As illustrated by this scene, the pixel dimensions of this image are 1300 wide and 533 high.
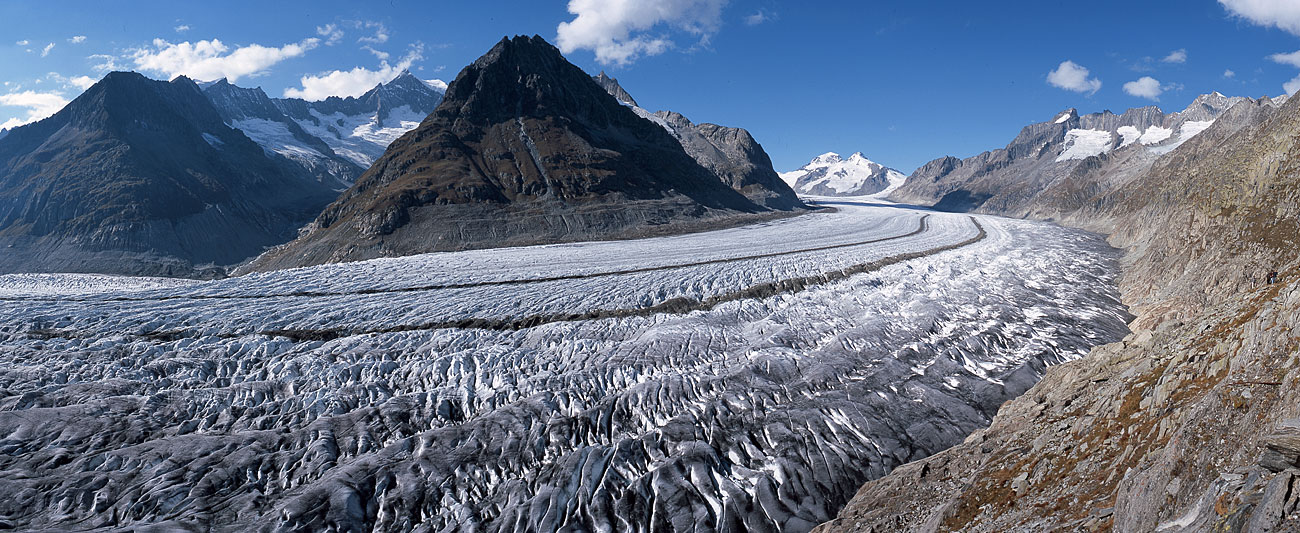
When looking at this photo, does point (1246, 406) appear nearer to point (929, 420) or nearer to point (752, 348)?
point (929, 420)

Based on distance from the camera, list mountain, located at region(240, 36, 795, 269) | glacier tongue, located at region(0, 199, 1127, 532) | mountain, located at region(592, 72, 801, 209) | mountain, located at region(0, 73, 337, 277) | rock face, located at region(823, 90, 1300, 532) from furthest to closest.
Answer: mountain, located at region(592, 72, 801, 209)
mountain, located at region(0, 73, 337, 277)
mountain, located at region(240, 36, 795, 269)
glacier tongue, located at region(0, 199, 1127, 532)
rock face, located at region(823, 90, 1300, 532)

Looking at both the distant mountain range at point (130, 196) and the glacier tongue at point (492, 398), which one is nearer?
the glacier tongue at point (492, 398)

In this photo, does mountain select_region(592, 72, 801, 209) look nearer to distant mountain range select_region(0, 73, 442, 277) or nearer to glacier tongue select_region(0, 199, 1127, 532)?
distant mountain range select_region(0, 73, 442, 277)

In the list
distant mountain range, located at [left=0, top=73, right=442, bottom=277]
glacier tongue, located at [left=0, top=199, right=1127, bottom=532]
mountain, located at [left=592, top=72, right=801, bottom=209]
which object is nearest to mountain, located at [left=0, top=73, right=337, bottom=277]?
distant mountain range, located at [left=0, top=73, right=442, bottom=277]

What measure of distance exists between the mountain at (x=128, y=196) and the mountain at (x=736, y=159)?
324ft

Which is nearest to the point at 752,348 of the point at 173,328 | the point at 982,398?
the point at 982,398

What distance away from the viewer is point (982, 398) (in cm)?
1641

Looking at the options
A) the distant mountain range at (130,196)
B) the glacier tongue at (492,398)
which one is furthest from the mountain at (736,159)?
the glacier tongue at (492,398)

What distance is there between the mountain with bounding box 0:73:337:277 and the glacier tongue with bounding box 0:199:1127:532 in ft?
231

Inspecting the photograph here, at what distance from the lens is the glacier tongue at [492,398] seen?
37.9 ft

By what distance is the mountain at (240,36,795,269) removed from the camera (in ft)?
220

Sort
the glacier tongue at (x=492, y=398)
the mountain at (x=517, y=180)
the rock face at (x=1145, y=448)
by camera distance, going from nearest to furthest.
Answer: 1. the rock face at (x=1145, y=448)
2. the glacier tongue at (x=492, y=398)
3. the mountain at (x=517, y=180)

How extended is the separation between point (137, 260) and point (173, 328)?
8197 centimetres

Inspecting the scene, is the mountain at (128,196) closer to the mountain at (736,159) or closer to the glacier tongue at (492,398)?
the glacier tongue at (492,398)
